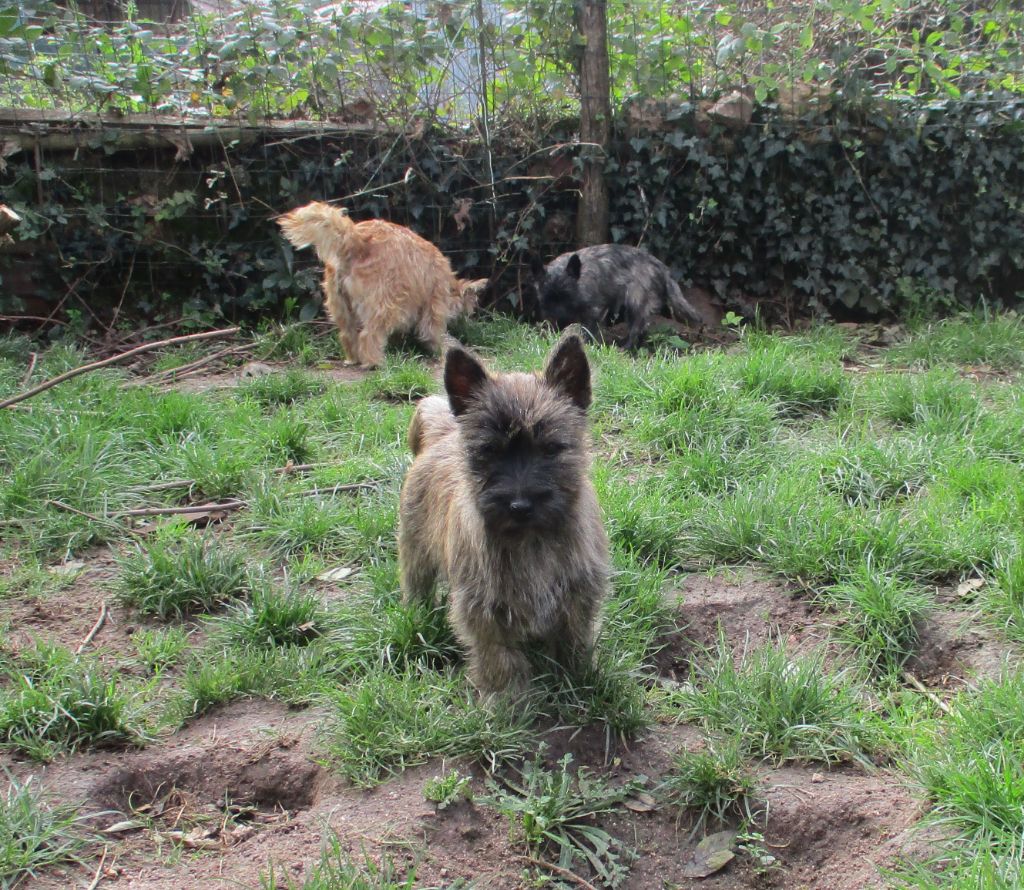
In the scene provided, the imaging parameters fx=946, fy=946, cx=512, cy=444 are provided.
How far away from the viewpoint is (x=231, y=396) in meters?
6.71

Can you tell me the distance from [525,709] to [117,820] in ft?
4.78

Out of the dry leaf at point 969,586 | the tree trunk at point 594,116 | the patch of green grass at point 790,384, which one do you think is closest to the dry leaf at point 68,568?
the patch of green grass at point 790,384

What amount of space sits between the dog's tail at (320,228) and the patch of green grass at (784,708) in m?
5.40

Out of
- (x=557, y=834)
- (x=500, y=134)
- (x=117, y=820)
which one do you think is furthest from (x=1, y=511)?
(x=500, y=134)

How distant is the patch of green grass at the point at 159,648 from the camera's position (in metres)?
4.02

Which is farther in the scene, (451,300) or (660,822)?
(451,300)

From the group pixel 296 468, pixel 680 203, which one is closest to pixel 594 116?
pixel 680 203

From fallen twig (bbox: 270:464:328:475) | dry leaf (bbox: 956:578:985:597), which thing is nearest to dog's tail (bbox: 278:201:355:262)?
fallen twig (bbox: 270:464:328:475)

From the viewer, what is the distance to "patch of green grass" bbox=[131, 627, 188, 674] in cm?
402

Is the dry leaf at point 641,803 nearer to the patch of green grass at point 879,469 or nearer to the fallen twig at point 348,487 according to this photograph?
the patch of green grass at point 879,469

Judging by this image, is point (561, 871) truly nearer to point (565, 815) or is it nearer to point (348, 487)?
point (565, 815)

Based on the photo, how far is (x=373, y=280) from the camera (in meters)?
8.13

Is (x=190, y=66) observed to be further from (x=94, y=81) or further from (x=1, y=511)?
(x=1, y=511)

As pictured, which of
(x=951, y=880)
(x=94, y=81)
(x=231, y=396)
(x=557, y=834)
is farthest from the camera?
(x=94, y=81)
